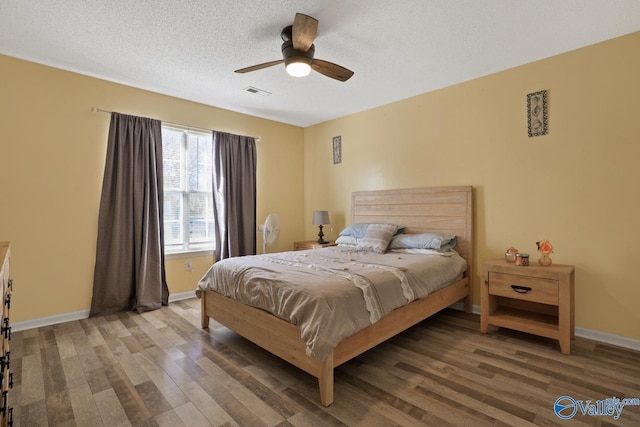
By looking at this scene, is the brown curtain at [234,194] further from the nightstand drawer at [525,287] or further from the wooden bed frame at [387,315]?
the nightstand drawer at [525,287]

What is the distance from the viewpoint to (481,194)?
3.33m

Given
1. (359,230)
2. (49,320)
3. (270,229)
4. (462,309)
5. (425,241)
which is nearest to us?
(49,320)

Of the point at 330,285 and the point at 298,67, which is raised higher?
the point at 298,67

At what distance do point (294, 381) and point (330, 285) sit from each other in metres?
0.69

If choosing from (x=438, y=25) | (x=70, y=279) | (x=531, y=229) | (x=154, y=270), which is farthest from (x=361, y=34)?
(x=70, y=279)

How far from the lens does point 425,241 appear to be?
130 inches

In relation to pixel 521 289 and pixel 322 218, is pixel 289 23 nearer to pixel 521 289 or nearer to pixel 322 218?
pixel 322 218

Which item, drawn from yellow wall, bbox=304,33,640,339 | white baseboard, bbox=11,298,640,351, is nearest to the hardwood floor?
white baseboard, bbox=11,298,640,351

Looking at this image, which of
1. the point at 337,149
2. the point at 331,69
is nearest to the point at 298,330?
the point at 331,69

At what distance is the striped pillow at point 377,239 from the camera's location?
3.46 m

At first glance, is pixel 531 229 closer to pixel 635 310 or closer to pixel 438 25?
pixel 635 310

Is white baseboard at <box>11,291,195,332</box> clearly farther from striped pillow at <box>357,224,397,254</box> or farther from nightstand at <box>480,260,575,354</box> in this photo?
nightstand at <box>480,260,575,354</box>

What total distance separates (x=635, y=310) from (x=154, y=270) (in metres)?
4.62

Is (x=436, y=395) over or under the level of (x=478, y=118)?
under
